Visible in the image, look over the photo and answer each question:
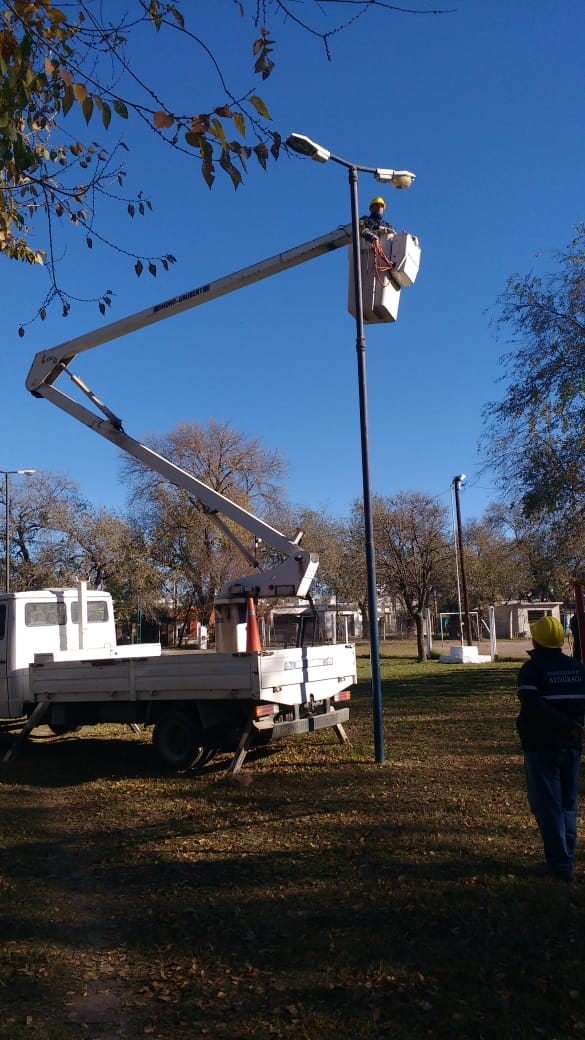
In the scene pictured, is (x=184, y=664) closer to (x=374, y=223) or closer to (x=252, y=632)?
(x=252, y=632)

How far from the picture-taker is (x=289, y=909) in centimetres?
537

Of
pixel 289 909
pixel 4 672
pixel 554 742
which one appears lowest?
pixel 289 909

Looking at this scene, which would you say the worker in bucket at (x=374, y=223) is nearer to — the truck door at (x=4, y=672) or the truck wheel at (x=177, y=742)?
the truck wheel at (x=177, y=742)

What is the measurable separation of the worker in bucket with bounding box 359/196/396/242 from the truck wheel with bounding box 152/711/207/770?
19.4 ft

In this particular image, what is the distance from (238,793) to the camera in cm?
884

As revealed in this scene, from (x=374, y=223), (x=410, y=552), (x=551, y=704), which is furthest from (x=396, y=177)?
(x=410, y=552)

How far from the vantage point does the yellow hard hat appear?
5.72 m

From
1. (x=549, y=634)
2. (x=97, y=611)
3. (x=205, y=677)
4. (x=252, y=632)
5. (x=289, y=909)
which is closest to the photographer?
(x=289, y=909)

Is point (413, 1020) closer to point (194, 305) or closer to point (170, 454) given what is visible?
point (194, 305)

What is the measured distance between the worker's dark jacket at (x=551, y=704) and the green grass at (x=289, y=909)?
0.90 meters

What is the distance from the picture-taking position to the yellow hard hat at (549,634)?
18.8ft

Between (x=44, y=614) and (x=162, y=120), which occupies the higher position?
(x=162, y=120)

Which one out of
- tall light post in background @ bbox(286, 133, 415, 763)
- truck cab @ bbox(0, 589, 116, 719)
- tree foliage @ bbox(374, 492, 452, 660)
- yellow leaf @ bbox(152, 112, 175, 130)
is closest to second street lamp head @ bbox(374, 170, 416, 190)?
tall light post in background @ bbox(286, 133, 415, 763)

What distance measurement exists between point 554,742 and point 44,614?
28.9ft
